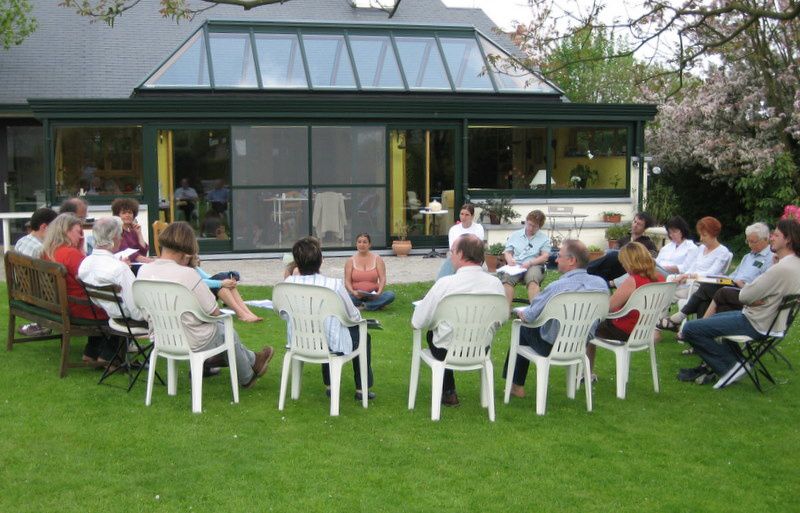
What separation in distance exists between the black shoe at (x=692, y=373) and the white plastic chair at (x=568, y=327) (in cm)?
148

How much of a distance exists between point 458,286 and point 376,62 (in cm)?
1219

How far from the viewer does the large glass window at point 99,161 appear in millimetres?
15422

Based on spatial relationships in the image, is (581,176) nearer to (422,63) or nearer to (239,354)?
(422,63)

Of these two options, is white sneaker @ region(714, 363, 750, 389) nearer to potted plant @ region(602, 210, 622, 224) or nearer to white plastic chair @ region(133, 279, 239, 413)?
white plastic chair @ region(133, 279, 239, 413)

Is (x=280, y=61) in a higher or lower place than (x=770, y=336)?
higher

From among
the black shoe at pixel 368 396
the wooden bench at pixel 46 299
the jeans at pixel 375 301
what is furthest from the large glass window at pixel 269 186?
the black shoe at pixel 368 396

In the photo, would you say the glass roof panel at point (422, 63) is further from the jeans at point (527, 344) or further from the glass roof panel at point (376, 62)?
the jeans at point (527, 344)

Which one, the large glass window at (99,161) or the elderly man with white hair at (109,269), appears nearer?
the elderly man with white hair at (109,269)

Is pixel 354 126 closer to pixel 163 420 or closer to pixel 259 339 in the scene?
pixel 259 339

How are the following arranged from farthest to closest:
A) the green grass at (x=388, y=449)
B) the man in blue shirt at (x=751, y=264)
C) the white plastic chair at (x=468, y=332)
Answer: the man in blue shirt at (x=751, y=264) < the white plastic chair at (x=468, y=332) < the green grass at (x=388, y=449)

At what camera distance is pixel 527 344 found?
21.8 feet

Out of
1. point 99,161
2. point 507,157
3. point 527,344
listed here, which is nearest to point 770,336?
point 527,344

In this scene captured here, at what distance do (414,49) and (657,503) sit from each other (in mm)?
14454

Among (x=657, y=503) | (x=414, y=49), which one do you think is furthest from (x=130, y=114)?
(x=657, y=503)
